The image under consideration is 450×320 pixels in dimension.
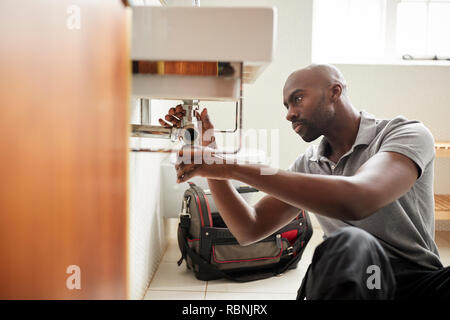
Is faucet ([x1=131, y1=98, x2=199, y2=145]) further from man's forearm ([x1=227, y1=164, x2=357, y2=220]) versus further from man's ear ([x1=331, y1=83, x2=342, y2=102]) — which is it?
man's ear ([x1=331, y1=83, x2=342, y2=102])

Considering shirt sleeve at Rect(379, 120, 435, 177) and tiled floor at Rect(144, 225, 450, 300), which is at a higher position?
shirt sleeve at Rect(379, 120, 435, 177)

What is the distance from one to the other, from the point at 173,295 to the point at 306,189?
1.01 m

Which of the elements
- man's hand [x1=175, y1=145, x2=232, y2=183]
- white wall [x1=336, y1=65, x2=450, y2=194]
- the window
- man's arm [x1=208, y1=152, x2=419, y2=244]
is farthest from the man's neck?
the window

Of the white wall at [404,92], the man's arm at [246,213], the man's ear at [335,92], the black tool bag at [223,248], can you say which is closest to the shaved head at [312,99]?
the man's ear at [335,92]

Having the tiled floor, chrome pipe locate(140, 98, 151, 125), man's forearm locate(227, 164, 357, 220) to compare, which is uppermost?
chrome pipe locate(140, 98, 151, 125)

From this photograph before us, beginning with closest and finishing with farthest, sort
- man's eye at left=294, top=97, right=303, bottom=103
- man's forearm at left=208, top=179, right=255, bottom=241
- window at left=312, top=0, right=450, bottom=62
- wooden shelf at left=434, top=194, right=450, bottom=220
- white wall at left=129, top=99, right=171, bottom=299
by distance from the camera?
man's forearm at left=208, top=179, right=255, bottom=241 → man's eye at left=294, top=97, right=303, bottom=103 → white wall at left=129, top=99, right=171, bottom=299 → wooden shelf at left=434, top=194, right=450, bottom=220 → window at left=312, top=0, right=450, bottom=62

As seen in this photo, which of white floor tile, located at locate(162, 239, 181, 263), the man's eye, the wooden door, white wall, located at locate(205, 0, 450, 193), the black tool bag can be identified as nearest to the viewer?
the wooden door

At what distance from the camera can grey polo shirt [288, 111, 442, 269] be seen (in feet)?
2.71

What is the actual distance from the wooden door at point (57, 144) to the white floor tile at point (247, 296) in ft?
3.25

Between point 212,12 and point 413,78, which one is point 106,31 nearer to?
point 212,12

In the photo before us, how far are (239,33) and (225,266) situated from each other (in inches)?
49.1

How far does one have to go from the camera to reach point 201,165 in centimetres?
65

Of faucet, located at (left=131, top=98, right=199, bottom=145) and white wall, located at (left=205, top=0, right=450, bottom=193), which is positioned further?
white wall, located at (left=205, top=0, right=450, bottom=193)

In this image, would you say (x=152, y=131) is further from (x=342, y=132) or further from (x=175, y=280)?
(x=175, y=280)
